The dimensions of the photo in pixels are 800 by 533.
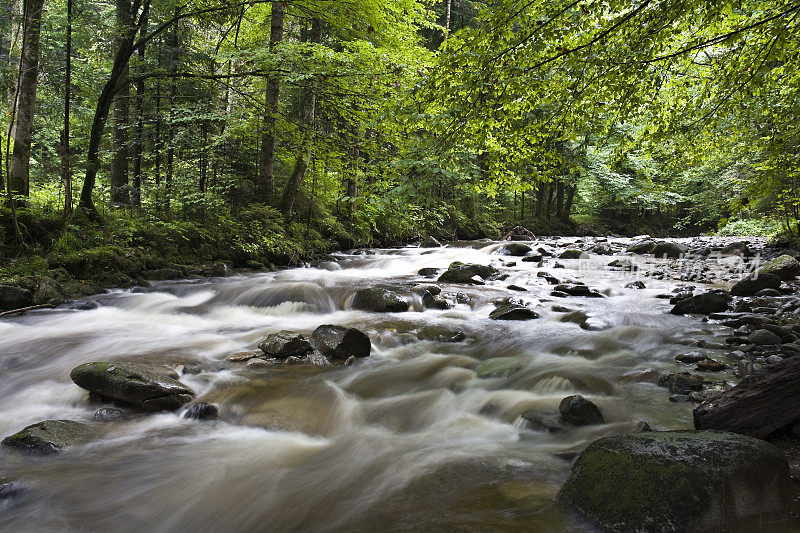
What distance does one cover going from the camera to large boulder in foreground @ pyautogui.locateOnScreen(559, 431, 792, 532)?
2295 millimetres

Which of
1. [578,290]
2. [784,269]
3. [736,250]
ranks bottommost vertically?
[578,290]

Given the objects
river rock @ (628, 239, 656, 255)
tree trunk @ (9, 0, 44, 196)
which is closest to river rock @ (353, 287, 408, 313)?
tree trunk @ (9, 0, 44, 196)

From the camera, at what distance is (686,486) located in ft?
7.64

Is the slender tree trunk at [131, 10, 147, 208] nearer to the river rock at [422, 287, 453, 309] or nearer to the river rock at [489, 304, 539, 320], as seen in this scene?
the river rock at [422, 287, 453, 309]

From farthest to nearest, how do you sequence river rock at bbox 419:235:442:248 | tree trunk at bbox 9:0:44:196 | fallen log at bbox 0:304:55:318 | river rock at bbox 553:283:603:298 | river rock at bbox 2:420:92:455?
river rock at bbox 419:235:442:248 → river rock at bbox 553:283:603:298 → tree trunk at bbox 9:0:44:196 → fallen log at bbox 0:304:55:318 → river rock at bbox 2:420:92:455

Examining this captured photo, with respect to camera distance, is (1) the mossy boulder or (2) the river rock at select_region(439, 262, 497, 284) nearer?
(1) the mossy boulder

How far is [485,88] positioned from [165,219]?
888 centimetres

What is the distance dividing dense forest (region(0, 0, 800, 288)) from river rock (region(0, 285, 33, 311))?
1.95 feet

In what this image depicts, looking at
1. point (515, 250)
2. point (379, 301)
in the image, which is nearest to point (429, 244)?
point (515, 250)

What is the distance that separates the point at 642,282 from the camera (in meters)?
11.0

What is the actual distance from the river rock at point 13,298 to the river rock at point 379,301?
206 inches

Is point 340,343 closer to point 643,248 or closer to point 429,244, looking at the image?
point 429,244

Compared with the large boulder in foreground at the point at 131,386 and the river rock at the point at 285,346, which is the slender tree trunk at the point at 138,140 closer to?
the river rock at the point at 285,346

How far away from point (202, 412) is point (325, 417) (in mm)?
1161
